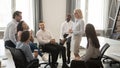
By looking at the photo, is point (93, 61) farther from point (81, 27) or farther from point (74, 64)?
point (81, 27)

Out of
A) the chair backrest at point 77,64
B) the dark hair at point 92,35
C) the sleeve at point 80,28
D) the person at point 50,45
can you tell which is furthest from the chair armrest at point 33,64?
the sleeve at point 80,28

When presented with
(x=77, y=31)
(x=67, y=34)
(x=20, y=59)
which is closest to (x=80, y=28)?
(x=77, y=31)

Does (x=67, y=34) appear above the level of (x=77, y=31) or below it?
below

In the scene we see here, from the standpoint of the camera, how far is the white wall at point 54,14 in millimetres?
6281

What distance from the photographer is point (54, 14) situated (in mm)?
6352

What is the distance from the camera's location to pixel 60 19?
642cm

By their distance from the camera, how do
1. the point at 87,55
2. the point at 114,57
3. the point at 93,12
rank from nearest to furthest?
1. the point at 114,57
2. the point at 87,55
3. the point at 93,12

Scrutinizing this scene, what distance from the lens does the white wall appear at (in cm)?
628

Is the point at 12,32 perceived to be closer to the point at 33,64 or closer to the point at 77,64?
the point at 33,64

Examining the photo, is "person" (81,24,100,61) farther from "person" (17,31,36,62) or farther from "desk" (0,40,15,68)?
"desk" (0,40,15,68)

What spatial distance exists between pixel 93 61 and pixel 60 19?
3.49 meters

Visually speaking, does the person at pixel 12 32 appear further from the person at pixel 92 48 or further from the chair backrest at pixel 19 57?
the person at pixel 92 48

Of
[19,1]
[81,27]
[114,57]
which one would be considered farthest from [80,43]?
[19,1]

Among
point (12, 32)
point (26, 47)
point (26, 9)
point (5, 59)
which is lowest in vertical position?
point (5, 59)
